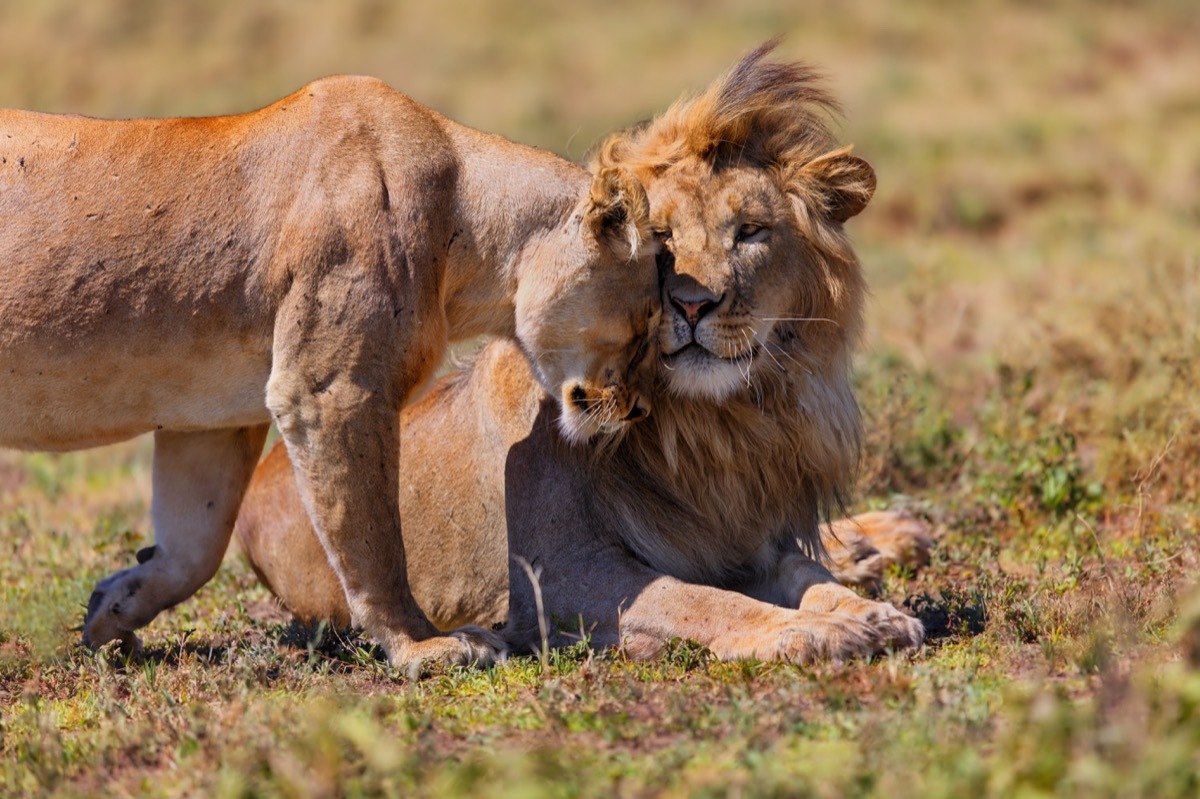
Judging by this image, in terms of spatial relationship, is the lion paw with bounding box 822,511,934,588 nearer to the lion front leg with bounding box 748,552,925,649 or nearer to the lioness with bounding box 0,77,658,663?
the lion front leg with bounding box 748,552,925,649

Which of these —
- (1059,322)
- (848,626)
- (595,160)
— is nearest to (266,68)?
(1059,322)

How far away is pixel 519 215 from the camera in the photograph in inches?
177

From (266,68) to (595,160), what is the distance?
62.8ft

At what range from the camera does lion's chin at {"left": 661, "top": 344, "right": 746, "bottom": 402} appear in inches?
173

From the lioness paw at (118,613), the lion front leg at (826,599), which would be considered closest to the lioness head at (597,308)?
the lion front leg at (826,599)

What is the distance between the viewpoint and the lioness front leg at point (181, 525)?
4.71m

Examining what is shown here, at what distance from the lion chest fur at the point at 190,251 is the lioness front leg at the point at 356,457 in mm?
78

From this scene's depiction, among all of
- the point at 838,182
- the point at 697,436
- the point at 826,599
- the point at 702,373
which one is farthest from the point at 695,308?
the point at 826,599

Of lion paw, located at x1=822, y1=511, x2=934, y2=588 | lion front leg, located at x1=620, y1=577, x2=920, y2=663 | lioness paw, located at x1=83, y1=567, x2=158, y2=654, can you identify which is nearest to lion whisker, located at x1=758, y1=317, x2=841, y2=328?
lion paw, located at x1=822, y1=511, x2=934, y2=588

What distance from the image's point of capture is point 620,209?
14.3ft

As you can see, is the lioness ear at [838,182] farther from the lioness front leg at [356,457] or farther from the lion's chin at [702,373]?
the lioness front leg at [356,457]

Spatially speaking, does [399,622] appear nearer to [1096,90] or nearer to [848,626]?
[848,626]

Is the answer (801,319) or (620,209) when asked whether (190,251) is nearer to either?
(620,209)

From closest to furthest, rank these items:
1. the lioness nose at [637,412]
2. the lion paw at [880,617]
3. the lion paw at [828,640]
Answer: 1. the lion paw at [828,640]
2. the lion paw at [880,617]
3. the lioness nose at [637,412]
